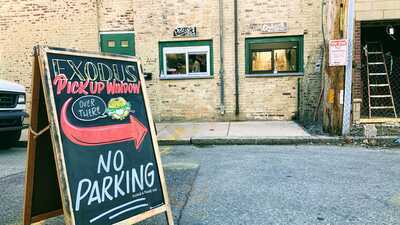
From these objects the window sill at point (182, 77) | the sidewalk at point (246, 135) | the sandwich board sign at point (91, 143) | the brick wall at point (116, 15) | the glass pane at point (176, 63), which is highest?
the brick wall at point (116, 15)

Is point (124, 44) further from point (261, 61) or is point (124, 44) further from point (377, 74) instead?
point (377, 74)

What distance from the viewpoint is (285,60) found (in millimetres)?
11719

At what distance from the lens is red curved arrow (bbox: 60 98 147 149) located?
10.5ft

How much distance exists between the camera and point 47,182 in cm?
369

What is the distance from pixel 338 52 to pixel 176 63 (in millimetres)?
4901

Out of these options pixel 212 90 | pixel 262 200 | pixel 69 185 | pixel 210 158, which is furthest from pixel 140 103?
pixel 212 90

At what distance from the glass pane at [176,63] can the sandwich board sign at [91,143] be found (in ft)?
26.5

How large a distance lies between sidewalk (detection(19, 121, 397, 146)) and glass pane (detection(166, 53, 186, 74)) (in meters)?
1.80

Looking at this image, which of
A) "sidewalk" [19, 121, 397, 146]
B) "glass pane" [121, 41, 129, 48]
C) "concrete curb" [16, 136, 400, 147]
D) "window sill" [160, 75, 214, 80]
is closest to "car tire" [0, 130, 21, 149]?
"sidewalk" [19, 121, 397, 146]

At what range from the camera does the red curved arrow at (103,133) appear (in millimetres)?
3211

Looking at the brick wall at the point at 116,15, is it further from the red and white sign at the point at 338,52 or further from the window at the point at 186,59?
the red and white sign at the point at 338,52

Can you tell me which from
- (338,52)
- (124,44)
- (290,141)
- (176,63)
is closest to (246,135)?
(290,141)

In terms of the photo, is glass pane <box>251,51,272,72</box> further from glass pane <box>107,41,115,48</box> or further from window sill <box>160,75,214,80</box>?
glass pane <box>107,41,115,48</box>

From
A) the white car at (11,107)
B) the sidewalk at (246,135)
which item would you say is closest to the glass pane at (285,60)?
the sidewalk at (246,135)
